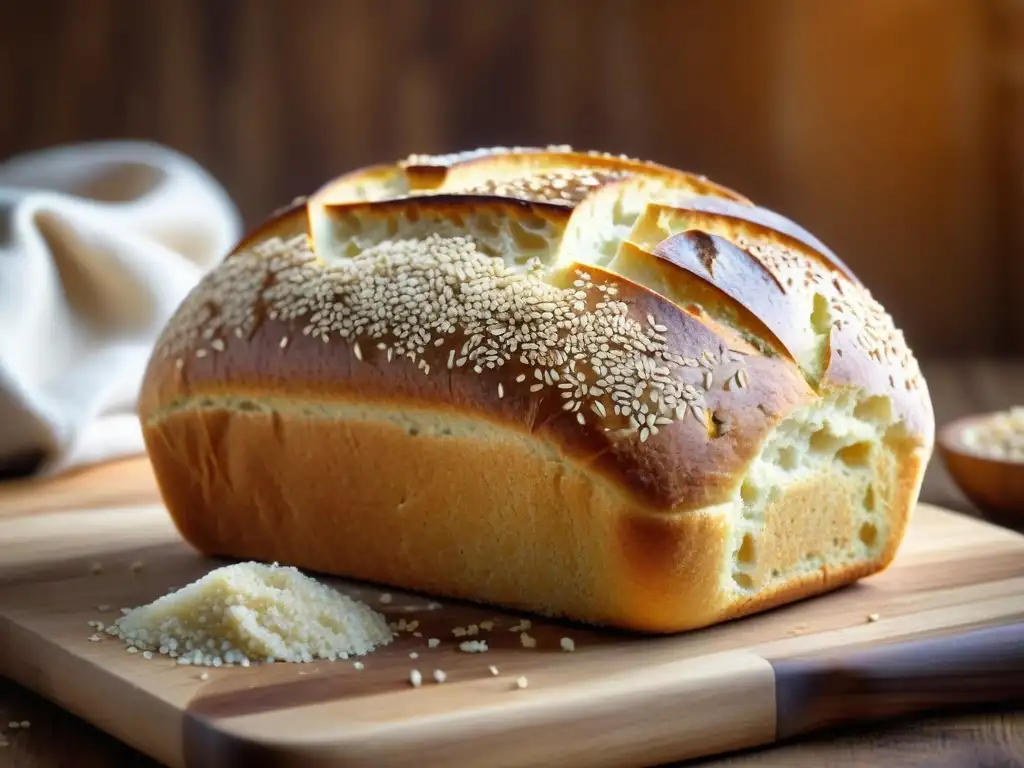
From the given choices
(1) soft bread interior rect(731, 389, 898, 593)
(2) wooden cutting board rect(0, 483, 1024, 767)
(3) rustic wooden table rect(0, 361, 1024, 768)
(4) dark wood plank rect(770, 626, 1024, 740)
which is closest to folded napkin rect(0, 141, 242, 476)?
(2) wooden cutting board rect(0, 483, 1024, 767)

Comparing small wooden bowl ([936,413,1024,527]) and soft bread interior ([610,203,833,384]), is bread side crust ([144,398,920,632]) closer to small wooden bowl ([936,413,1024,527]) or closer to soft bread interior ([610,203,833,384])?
soft bread interior ([610,203,833,384])

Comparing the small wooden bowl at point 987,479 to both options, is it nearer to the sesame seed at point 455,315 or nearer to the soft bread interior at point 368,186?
the sesame seed at point 455,315

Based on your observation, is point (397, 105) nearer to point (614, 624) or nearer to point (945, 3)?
point (945, 3)

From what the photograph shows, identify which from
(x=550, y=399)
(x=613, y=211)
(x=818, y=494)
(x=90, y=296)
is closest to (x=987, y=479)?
(x=818, y=494)

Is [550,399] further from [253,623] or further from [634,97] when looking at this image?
[634,97]

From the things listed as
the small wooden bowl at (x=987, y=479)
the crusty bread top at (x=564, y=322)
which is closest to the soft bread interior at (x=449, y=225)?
the crusty bread top at (x=564, y=322)
